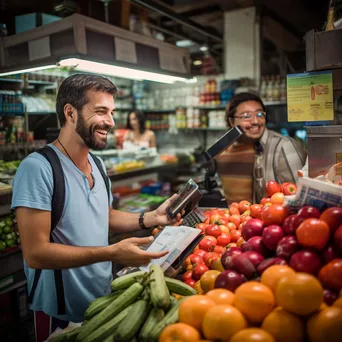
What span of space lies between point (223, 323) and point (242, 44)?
7098 mm

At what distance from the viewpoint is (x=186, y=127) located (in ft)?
27.6

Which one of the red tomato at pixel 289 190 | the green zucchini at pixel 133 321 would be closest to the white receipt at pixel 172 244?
the green zucchini at pixel 133 321

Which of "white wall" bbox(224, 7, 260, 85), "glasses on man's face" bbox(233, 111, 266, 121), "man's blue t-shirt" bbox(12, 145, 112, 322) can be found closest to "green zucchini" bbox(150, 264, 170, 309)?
"man's blue t-shirt" bbox(12, 145, 112, 322)

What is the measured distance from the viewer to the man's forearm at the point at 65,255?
1892mm

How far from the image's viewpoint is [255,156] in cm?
A: 362

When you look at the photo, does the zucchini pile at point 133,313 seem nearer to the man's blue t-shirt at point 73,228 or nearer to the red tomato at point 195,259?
the red tomato at point 195,259

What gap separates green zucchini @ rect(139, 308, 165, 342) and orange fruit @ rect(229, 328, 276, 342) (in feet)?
1.19

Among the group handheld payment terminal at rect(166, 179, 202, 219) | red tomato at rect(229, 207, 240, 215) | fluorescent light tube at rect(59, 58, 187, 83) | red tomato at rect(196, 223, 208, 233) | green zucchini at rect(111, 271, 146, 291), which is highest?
fluorescent light tube at rect(59, 58, 187, 83)

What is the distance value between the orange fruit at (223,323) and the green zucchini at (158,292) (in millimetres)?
268

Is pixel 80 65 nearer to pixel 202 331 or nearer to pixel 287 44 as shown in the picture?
pixel 202 331

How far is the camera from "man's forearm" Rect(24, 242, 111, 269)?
189 centimetres

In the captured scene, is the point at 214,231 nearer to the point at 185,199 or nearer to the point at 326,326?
the point at 185,199

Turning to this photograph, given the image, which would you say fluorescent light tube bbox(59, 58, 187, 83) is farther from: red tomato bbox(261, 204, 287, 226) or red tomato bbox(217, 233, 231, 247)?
red tomato bbox(261, 204, 287, 226)

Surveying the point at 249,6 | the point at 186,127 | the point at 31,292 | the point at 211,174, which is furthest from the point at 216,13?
the point at 31,292
